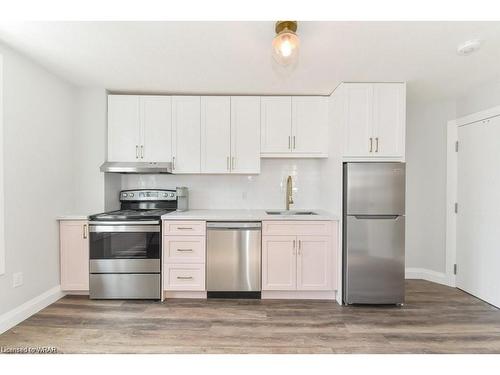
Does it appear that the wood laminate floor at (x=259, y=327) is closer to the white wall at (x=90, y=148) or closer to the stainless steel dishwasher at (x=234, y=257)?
the stainless steel dishwasher at (x=234, y=257)

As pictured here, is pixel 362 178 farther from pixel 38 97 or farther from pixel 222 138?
pixel 38 97

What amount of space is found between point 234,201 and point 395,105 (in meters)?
2.13

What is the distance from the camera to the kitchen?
7.41 feet

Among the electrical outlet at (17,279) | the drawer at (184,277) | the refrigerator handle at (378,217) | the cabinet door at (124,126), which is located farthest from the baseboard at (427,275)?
the electrical outlet at (17,279)

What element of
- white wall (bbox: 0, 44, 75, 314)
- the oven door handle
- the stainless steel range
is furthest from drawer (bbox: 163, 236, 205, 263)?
white wall (bbox: 0, 44, 75, 314)

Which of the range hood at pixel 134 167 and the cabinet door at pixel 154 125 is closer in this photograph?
the range hood at pixel 134 167

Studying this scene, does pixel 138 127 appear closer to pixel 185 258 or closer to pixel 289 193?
pixel 185 258

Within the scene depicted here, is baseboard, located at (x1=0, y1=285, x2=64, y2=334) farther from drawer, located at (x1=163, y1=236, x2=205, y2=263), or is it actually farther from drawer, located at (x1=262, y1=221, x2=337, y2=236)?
drawer, located at (x1=262, y1=221, x2=337, y2=236)

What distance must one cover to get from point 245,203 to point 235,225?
0.71 meters

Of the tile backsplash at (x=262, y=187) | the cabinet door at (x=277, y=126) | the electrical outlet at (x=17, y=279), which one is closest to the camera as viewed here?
the electrical outlet at (x=17, y=279)

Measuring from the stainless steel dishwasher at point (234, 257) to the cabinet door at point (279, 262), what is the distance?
74 millimetres

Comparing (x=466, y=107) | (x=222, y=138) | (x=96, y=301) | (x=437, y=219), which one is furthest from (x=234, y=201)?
(x=466, y=107)

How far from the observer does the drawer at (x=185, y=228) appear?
A: 2951mm

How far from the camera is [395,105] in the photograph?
2.88 m
